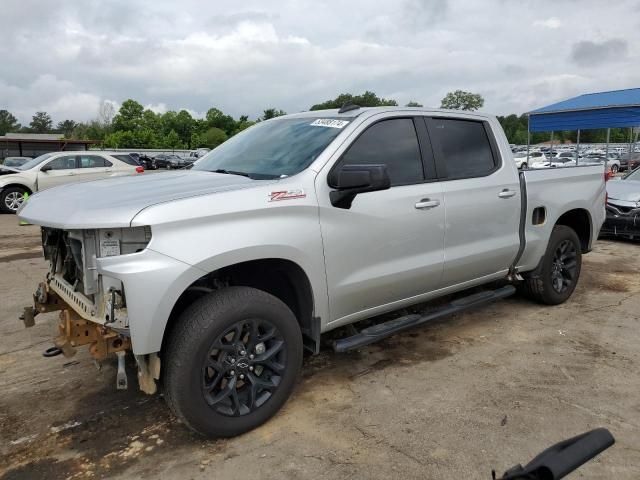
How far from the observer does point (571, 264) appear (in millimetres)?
5434

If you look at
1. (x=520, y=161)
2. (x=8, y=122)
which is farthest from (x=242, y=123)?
(x=520, y=161)

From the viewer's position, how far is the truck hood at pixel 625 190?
29.9ft

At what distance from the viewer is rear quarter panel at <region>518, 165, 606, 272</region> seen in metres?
4.77

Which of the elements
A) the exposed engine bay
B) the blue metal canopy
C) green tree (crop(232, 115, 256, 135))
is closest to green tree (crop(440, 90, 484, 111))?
green tree (crop(232, 115, 256, 135))

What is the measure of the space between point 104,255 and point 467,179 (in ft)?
9.07

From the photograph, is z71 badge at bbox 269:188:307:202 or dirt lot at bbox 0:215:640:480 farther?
z71 badge at bbox 269:188:307:202

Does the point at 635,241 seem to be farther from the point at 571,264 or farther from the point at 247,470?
the point at 247,470

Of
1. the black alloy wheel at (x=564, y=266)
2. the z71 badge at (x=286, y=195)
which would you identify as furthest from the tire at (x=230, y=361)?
the black alloy wheel at (x=564, y=266)

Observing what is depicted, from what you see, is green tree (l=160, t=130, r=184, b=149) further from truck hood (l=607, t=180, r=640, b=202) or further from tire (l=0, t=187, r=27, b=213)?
truck hood (l=607, t=180, r=640, b=202)

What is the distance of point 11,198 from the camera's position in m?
13.9

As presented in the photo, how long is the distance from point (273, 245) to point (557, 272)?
3544 mm

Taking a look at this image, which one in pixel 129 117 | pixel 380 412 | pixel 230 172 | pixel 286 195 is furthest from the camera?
pixel 129 117

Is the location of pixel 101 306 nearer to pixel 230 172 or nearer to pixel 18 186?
pixel 230 172

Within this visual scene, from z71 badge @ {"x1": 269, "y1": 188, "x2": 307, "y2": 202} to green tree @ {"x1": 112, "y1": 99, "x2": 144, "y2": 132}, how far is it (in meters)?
91.1
